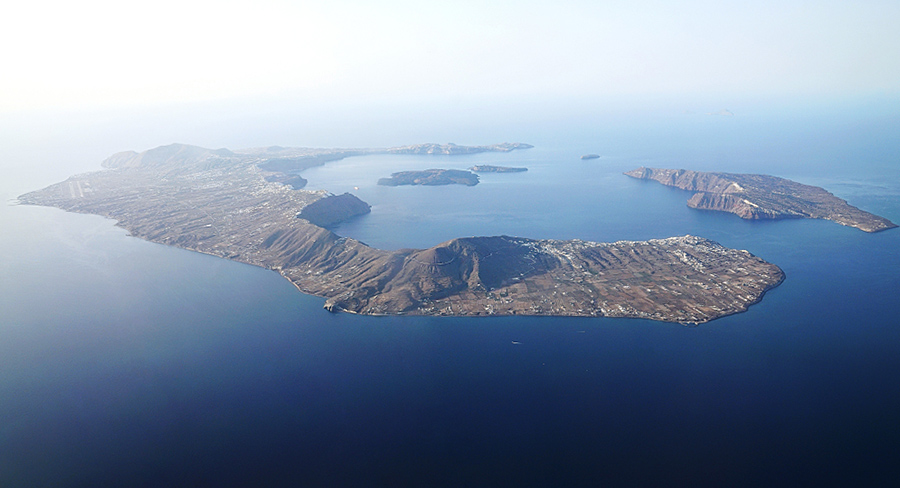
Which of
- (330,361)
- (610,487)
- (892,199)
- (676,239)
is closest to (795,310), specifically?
(676,239)

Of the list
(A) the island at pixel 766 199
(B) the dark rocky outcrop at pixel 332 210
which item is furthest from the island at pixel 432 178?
(A) the island at pixel 766 199

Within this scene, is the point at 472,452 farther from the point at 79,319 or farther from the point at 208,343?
the point at 79,319

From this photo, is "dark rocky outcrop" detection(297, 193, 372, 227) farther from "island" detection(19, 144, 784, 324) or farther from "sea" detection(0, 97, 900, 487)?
"sea" detection(0, 97, 900, 487)

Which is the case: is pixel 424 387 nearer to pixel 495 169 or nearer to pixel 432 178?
pixel 432 178

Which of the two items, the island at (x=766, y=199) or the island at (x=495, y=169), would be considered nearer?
the island at (x=766, y=199)

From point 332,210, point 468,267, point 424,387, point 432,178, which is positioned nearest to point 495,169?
point 432,178

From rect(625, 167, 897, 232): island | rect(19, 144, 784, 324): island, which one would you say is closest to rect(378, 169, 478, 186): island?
rect(19, 144, 784, 324): island

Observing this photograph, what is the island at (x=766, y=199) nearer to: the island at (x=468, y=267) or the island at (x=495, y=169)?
the island at (x=468, y=267)
